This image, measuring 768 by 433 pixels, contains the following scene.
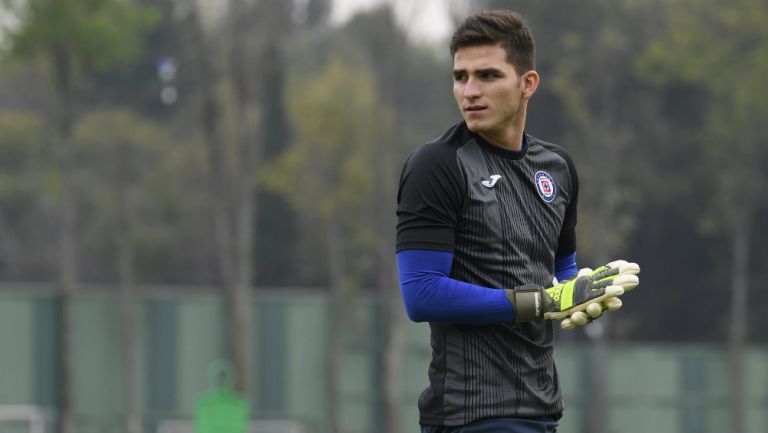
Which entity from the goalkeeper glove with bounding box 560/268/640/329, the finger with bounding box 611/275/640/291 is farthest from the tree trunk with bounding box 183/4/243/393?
the finger with bounding box 611/275/640/291

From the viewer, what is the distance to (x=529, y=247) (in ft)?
19.0

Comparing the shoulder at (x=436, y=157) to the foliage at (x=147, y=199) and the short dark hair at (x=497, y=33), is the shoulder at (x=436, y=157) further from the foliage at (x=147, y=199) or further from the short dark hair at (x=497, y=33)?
the foliage at (x=147, y=199)

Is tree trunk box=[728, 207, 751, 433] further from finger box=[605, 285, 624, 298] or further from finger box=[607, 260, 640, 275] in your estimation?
finger box=[605, 285, 624, 298]

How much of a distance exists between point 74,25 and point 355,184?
47.2 ft

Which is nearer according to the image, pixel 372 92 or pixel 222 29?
pixel 222 29

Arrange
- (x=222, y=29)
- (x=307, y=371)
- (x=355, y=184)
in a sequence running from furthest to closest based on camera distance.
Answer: (x=355, y=184)
(x=307, y=371)
(x=222, y=29)

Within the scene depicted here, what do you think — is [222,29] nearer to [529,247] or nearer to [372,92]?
[372,92]

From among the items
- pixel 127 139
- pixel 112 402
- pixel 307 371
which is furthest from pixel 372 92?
pixel 112 402

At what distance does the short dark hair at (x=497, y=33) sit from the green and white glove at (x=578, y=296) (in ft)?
2.68

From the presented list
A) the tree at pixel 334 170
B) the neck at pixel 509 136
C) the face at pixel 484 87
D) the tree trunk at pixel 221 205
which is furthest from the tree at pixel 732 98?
the face at pixel 484 87

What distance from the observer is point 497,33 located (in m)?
5.73

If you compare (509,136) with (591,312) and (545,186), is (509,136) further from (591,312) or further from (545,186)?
(591,312)

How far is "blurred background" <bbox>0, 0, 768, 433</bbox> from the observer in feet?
115

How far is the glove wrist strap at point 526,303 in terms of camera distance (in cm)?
552
